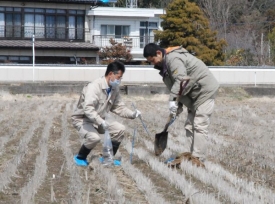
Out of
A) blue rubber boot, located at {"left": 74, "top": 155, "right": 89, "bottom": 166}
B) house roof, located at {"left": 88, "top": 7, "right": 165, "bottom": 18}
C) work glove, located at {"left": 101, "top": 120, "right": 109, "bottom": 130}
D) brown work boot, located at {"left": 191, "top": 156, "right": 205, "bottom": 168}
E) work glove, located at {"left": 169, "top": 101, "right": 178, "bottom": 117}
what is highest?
house roof, located at {"left": 88, "top": 7, "right": 165, "bottom": 18}

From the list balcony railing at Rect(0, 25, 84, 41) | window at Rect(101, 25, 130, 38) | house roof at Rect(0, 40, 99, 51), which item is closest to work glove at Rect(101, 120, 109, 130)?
house roof at Rect(0, 40, 99, 51)

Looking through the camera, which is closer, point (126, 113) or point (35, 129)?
point (126, 113)

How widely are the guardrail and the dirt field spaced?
13.7 metres

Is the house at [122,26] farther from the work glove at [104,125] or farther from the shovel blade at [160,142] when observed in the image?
the work glove at [104,125]

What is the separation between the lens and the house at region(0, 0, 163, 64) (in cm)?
3084

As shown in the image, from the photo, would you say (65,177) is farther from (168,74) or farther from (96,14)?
(96,14)

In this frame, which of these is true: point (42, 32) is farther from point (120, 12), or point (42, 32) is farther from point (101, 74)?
point (101, 74)

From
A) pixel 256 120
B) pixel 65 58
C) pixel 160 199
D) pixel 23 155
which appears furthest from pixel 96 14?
pixel 160 199

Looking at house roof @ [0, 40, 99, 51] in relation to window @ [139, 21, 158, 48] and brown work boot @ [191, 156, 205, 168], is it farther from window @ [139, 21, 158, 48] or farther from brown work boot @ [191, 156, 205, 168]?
brown work boot @ [191, 156, 205, 168]

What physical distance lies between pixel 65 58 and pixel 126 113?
83.0 feet

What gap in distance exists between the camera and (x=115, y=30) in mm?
34156

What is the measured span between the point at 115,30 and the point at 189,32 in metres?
8.10

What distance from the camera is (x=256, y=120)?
1309 cm

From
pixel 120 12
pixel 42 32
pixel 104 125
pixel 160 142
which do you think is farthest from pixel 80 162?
pixel 120 12
